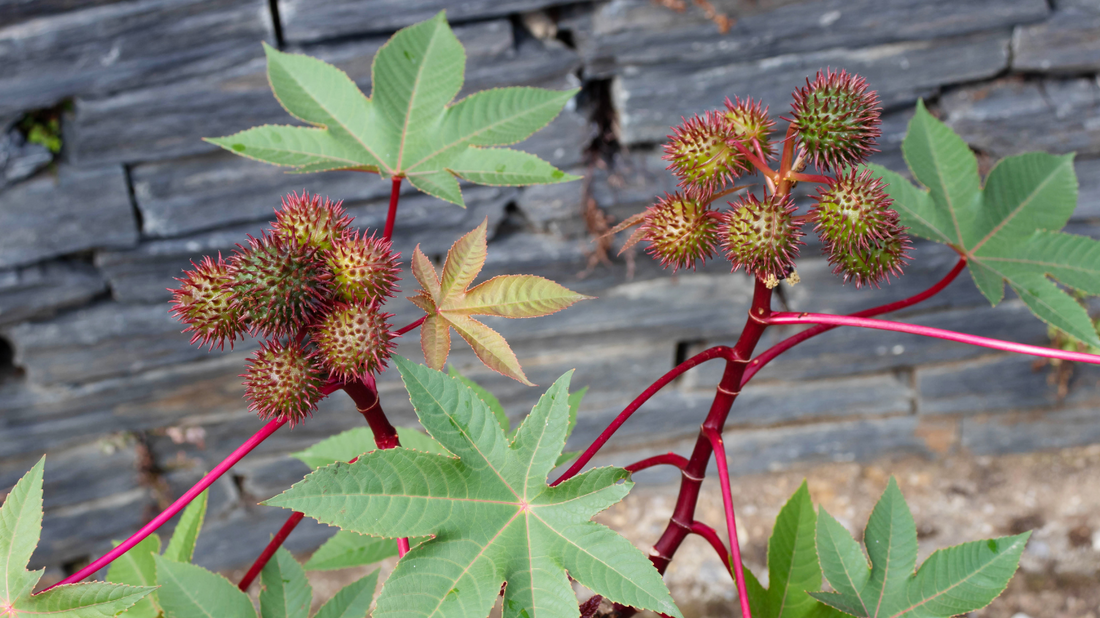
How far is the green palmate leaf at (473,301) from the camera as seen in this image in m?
0.55

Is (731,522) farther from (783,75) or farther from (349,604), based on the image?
(783,75)

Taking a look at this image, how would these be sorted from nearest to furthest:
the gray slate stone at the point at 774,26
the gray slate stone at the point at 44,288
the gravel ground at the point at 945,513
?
1. the gray slate stone at the point at 774,26
2. the gray slate stone at the point at 44,288
3. the gravel ground at the point at 945,513

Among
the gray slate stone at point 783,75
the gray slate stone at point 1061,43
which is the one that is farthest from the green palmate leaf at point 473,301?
the gray slate stone at point 1061,43

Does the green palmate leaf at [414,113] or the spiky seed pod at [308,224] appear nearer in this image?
the spiky seed pod at [308,224]

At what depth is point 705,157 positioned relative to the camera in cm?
55

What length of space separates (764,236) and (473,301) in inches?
9.3

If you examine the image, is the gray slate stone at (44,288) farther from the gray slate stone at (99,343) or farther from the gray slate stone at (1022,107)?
the gray slate stone at (1022,107)

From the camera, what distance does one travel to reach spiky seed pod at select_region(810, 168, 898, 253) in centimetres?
51

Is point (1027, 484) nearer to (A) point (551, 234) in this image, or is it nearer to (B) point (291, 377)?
(A) point (551, 234)

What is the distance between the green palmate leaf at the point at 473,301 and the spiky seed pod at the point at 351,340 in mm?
52

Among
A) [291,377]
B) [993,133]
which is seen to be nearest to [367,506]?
[291,377]

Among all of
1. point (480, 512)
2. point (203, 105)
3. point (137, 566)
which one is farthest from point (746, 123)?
point (203, 105)

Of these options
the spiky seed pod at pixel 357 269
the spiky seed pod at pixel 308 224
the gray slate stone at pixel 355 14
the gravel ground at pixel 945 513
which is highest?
the gray slate stone at pixel 355 14

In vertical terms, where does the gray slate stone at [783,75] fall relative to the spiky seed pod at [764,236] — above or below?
above
